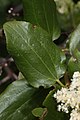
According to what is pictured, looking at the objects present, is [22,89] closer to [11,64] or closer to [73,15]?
[11,64]

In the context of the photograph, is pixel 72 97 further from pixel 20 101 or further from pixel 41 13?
pixel 41 13

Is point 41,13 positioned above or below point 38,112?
above

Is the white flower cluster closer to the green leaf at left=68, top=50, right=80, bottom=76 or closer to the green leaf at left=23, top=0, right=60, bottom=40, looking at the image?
the green leaf at left=68, top=50, right=80, bottom=76

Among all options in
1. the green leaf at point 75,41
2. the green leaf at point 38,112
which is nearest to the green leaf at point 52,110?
the green leaf at point 38,112

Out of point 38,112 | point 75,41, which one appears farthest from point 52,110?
point 75,41

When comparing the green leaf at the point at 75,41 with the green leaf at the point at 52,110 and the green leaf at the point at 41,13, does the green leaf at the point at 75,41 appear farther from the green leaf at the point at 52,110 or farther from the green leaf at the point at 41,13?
the green leaf at the point at 52,110
